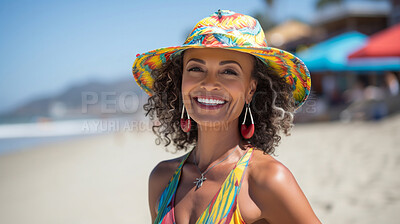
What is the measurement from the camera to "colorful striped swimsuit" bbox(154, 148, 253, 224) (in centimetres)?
160

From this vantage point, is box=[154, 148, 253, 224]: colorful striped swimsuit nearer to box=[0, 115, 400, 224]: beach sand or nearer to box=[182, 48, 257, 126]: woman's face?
box=[182, 48, 257, 126]: woman's face

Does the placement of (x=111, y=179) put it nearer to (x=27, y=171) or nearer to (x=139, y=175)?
(x=139, y=175)

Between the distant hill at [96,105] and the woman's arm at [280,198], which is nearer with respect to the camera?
the woman's arm at [280,198]

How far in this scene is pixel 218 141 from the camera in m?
1.92

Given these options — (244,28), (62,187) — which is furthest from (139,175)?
(244,28)

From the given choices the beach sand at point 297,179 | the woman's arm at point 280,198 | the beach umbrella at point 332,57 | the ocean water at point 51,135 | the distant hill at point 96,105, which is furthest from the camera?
the ocean water at point 51,135

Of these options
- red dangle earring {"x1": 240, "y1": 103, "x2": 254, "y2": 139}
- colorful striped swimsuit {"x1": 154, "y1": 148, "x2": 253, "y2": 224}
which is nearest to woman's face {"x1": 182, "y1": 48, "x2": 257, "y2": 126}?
red dangle earring {"x1": 240, "y1": 103, "x2": 254, "y2": 139}

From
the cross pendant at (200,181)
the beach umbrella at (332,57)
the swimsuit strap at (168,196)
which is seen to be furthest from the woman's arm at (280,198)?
the beach umbrella at (332,57)

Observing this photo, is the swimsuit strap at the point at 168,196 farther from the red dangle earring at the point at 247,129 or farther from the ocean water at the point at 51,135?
the ocean water at the point at 51,135

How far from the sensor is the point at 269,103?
205cm

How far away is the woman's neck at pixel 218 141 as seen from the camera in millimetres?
1914

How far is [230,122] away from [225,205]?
1.58ft

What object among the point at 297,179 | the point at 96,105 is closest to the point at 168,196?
the point at 297,179

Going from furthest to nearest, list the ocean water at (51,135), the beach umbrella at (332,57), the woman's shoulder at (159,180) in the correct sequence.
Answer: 1. the ocean water at (51,135)
2. the beach umbrella at (332,57)
3. the woman's shoulder at (159,180)
